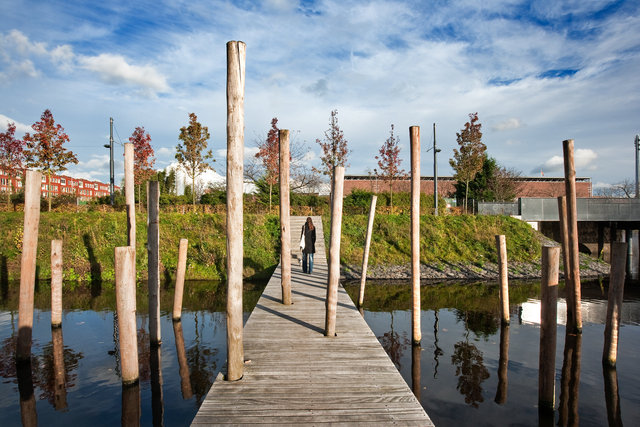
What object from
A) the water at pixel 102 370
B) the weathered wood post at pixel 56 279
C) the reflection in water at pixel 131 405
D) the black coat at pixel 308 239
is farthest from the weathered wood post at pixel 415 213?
the weathered wood post at pixel 56 279

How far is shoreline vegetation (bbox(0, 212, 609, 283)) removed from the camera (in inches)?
617

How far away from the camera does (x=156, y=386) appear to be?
593 centimetres

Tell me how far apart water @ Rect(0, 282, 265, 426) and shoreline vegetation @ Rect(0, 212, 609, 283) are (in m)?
4.89

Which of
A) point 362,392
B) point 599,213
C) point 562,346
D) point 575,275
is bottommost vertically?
point 562,346

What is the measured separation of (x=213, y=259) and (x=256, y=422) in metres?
13.3

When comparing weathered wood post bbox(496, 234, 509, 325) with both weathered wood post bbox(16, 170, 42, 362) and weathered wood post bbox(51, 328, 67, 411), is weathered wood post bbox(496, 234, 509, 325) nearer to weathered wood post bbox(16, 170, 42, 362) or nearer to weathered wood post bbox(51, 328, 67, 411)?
weathered wood post bbox(51, 328, 67, 411)

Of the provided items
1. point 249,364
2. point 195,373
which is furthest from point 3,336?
point 249,364

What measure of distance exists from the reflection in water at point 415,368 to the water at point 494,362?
0.02m

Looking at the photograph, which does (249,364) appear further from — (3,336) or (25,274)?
(3,336)

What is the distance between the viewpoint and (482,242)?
1820cm

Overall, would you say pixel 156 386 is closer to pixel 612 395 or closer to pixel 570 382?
→ pixel 570 382

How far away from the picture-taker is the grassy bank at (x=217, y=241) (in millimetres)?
15711

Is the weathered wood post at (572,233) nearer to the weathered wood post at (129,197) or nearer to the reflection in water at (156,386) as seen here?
the reflection in water at (156,386)

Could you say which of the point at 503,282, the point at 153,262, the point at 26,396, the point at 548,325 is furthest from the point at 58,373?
the point at 503,282
